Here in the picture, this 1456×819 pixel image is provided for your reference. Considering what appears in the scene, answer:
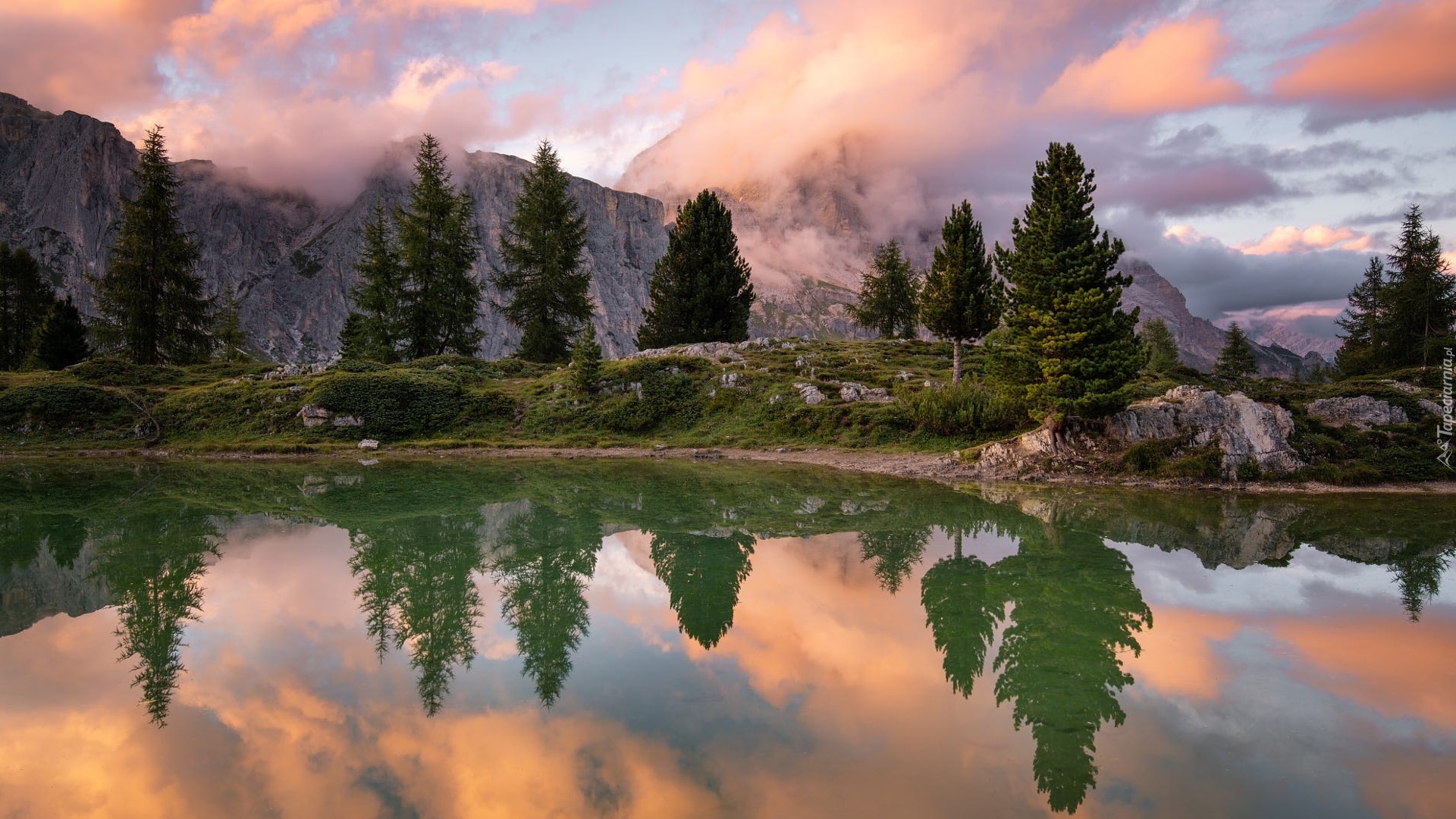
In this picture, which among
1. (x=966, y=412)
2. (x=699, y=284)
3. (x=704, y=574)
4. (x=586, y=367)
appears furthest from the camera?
(x=699, y=284)

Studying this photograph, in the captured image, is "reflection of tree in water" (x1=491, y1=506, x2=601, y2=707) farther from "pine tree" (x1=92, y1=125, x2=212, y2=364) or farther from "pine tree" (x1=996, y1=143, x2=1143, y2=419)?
"pine tree" (x1=92, y1=125, x2=212, y2=364)

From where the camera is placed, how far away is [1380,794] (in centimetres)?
599

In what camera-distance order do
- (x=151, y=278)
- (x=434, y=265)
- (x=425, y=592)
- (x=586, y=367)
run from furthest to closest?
(x=434, y=265) → (x=151, y=278) → (x=586, y=367) → (x=425, y=592)

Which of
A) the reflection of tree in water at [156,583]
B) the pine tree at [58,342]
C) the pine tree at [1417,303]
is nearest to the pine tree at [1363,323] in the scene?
the pine tree at [1417,303]

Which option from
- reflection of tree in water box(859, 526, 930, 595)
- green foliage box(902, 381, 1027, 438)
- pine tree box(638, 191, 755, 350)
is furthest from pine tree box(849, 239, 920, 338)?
reflection of tree in water box(859, 526, 930, 595)

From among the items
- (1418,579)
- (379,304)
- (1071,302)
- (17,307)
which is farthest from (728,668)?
(17,307)

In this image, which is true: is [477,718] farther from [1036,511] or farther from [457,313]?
[457,313]

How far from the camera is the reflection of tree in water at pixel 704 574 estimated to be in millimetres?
10539

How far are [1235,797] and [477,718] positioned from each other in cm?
730

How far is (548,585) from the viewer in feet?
41.0

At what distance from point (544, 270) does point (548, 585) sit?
164ft

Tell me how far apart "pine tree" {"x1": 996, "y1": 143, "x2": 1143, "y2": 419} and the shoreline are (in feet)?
10.9

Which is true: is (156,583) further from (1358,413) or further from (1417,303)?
(1417,303)

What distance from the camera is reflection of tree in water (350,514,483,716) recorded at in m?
9.11
